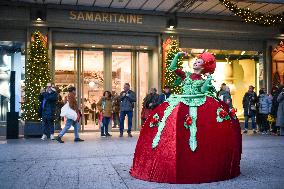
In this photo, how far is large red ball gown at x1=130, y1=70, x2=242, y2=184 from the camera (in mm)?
5156

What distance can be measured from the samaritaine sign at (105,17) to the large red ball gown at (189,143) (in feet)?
34.3

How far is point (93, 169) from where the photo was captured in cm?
652

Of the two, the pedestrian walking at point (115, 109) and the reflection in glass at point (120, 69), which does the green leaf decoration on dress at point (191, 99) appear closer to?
the pedestrian walking at point (115, 109)

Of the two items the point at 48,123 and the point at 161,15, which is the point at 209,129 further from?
the point at 161,15

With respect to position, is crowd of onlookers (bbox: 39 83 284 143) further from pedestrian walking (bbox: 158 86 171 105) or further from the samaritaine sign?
the samaritaine sign

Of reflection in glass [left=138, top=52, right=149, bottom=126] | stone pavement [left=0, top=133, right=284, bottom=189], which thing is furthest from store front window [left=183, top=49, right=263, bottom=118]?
stone pavement [left=0, top=133, right=284, bottom=189]

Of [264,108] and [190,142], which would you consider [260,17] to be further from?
[190,142]

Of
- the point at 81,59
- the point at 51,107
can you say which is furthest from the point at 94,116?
the point at 51,107

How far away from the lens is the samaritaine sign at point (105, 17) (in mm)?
15187

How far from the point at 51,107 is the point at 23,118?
1.63m

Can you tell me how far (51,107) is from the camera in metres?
12.7

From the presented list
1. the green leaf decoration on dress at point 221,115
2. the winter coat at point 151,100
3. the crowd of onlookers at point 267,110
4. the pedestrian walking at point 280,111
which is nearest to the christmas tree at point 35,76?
the winter coat at point 151,100

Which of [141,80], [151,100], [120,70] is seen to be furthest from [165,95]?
[120,70]

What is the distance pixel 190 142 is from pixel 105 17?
1123cm
